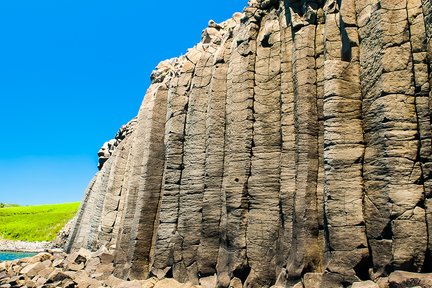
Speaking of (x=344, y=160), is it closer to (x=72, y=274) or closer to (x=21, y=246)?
(x=72, y=274)

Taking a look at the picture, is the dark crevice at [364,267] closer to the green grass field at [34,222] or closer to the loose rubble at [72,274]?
the loose rubble at [72,274]

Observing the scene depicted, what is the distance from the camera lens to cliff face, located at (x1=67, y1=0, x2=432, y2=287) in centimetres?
1493

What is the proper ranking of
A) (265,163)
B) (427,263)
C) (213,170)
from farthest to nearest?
1. (213,170)
2. (265,163)
3. (427,263)

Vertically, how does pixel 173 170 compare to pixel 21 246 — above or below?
above

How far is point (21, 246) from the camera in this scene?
278 ft

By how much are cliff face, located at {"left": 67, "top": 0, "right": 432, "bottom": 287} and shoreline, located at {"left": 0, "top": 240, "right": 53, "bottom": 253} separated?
2366 inches

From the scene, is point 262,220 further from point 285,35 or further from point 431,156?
point 285,35

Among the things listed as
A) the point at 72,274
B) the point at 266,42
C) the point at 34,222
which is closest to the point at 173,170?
the point at 266,42

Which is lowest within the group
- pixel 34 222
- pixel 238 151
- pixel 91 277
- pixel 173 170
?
pixel 91 277

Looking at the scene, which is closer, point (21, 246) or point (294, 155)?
point (294, 155)

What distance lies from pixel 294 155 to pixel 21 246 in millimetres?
80810

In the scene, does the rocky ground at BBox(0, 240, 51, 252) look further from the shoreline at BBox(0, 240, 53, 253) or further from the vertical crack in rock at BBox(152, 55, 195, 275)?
the vertical crack in rock at BBox(152, 55, 195, 275)

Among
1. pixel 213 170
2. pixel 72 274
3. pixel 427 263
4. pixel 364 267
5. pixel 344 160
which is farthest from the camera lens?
pixel 72 274

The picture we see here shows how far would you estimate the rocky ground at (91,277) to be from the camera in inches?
533
